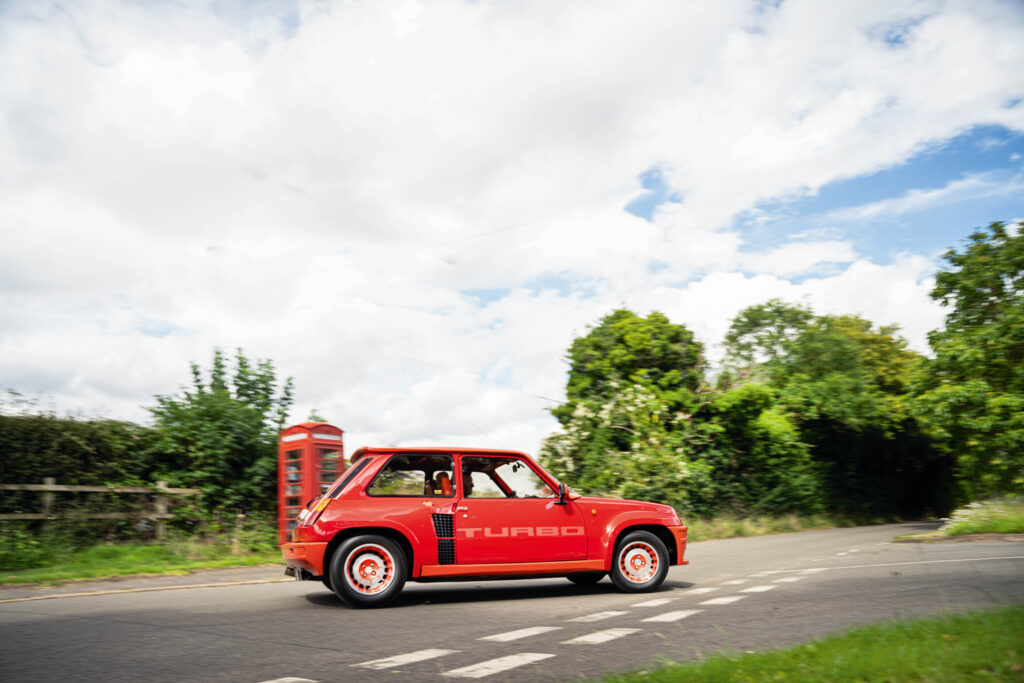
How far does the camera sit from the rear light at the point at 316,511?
8797 mm

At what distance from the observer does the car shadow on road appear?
9.54m

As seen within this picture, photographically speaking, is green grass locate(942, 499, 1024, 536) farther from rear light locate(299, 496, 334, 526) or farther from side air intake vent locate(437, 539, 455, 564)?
rear light locate(299, 496, 334, 526)

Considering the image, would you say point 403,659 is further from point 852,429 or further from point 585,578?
point 852,429

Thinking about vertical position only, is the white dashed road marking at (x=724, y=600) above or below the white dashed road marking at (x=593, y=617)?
below

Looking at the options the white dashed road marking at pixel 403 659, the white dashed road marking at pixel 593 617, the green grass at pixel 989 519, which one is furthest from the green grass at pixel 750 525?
the white dashed road marking at pixel 403 659

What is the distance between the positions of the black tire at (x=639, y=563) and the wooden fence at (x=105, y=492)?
957 cm

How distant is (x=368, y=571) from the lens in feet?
28.9

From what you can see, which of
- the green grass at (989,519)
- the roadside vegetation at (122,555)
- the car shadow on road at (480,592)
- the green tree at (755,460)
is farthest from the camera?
the green tree at (755,460)

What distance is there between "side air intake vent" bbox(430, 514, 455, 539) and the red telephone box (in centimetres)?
620

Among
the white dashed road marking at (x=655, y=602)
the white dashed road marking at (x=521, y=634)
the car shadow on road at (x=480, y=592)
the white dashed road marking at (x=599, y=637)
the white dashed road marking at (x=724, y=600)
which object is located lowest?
the white dashed road marking at (x=599, y=637)

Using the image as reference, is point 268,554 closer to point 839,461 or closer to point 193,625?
point 193,625

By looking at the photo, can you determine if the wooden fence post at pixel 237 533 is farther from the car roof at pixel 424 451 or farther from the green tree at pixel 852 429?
the green tree at pixel 852 429

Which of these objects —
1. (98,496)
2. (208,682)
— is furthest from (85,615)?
(98,496)

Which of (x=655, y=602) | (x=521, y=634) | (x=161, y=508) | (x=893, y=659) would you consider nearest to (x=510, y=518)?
(x=655, y=602)
